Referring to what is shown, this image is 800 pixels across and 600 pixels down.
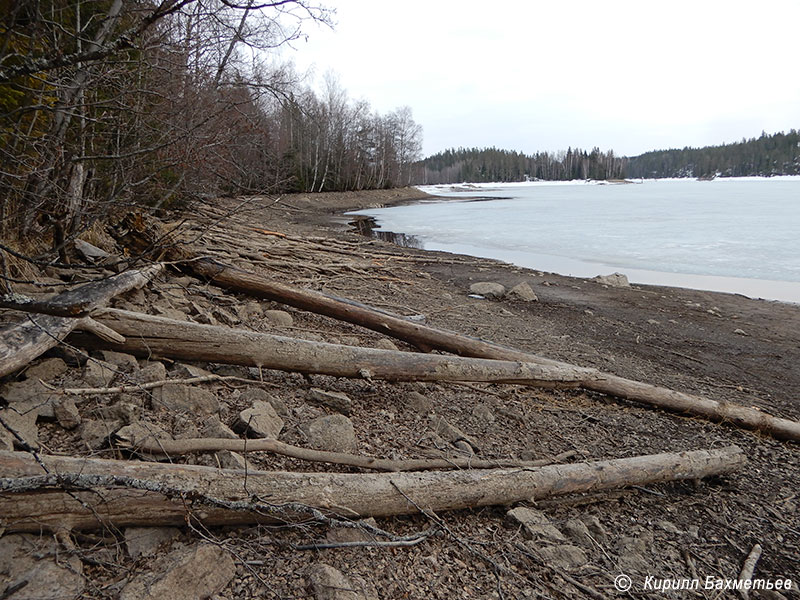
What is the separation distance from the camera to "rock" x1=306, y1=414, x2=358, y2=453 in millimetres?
2934

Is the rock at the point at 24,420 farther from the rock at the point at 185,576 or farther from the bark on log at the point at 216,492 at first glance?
the rock at the point at 185,576

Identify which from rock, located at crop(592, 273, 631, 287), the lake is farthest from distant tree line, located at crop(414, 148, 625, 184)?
rock, located at crop(592, 273, 631, 287)

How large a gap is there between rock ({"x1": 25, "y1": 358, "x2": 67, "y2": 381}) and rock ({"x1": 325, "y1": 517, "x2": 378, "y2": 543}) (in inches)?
80.4

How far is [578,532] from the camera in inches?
103

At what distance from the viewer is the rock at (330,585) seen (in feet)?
6.21

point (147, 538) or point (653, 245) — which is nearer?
point (147, 538)

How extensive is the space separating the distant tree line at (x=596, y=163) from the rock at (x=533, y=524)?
117 meters

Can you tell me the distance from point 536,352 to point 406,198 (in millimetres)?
50760

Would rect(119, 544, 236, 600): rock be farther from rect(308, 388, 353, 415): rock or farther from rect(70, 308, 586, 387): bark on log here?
rect(70, 308, 586, 387): bark on log

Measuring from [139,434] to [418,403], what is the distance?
2.02 metres

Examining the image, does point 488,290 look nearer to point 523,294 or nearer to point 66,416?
point 523,294

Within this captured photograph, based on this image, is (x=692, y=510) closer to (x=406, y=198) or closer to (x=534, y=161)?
(x=406, y=198)

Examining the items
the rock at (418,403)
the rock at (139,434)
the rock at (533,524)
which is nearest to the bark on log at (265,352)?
the rock at (418,403)

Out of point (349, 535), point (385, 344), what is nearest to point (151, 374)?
point (349, 535)
